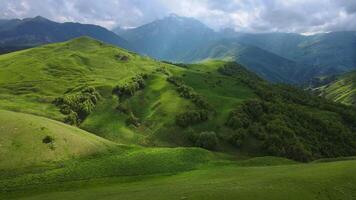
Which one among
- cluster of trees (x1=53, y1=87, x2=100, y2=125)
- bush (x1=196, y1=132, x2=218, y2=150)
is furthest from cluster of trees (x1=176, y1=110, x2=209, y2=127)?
cluster of trees (x1=53, y1=87, x2=100, y2=125)

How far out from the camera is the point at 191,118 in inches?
6550

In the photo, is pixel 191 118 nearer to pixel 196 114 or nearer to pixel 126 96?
pixel 196 114

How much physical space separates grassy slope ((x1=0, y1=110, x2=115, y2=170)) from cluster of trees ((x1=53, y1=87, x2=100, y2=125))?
2351 inches

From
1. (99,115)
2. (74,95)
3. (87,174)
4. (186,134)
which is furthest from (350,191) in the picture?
(74,95)

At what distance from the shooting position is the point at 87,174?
76.4 metres

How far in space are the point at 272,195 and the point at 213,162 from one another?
4444 centimetres

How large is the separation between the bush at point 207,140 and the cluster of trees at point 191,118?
14.2 metres

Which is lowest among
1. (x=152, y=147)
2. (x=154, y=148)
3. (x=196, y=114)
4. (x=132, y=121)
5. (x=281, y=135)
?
(x=152, y=147)

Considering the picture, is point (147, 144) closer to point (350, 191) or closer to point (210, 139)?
point (210, 139)

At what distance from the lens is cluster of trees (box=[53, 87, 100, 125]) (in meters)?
156

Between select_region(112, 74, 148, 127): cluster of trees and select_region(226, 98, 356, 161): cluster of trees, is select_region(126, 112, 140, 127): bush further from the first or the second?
select_region(226, 98, 356, 161): cluster of trees

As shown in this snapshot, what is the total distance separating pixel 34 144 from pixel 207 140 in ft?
252

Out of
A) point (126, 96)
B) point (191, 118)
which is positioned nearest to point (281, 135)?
point (191, 118)

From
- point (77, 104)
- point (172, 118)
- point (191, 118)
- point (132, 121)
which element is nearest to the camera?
point (132, 121)
